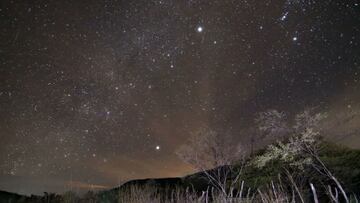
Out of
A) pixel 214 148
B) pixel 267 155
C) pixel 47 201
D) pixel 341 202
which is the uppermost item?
pixel 214 148

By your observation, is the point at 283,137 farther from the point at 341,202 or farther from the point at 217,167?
the point at 217,167

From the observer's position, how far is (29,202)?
21.8 metres

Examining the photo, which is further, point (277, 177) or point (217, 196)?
point (277, 177)

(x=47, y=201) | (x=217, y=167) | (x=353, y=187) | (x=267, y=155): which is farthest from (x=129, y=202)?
(x=217, y=167)

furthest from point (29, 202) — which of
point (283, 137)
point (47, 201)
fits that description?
point (283, 137)

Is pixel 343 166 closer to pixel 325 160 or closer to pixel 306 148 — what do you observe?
pixel 325 160

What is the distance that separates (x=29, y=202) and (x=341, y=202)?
74.2 feet

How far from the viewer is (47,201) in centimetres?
2155

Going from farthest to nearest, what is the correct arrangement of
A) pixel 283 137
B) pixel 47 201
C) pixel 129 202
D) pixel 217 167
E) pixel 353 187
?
pixel 217 167, pixel 353 187, pixel 283 137, pixel 47 201, pixel 129 202

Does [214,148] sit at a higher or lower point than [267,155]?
higher

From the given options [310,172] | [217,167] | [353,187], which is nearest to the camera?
[353,187]

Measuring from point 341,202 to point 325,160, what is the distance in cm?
639

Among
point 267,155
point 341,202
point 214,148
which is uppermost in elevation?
point 214,148

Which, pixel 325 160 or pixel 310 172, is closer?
pixel 310 172
